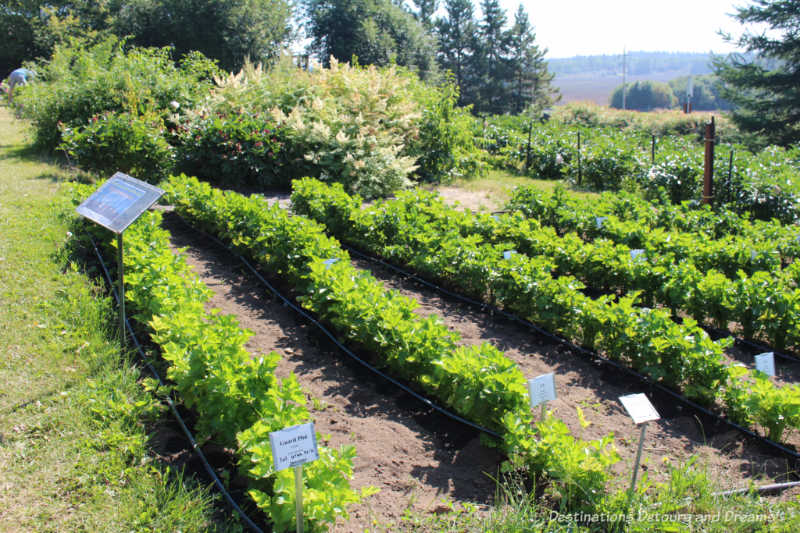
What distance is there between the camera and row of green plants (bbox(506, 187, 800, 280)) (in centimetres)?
654

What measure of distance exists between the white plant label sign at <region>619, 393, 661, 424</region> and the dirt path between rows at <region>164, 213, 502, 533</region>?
3.35 feet

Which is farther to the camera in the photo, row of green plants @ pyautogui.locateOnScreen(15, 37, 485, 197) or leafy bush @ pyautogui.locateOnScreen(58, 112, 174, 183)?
row of green plants @ pyautogui.locateOnScreen(15, 37, 485, 197)

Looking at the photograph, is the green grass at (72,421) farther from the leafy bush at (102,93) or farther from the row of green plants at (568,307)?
the leafy bush at (102,93)

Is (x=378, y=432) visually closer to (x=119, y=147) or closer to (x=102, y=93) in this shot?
(x=119, y=147)

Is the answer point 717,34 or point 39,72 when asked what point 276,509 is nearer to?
point 39,72

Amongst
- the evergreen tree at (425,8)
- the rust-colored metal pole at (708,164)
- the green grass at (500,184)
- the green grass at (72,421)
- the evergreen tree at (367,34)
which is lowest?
the green grass at (72,421)

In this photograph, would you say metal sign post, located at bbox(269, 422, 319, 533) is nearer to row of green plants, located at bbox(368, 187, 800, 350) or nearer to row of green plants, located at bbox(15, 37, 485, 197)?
row of green plants, located at bbox(368, 187, 800, 350)

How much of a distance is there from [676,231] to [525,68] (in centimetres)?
5016

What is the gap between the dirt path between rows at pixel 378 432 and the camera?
11.4 ft

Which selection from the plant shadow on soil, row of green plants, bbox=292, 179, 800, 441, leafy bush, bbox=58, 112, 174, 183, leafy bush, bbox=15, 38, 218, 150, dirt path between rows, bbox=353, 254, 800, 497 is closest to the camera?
the plant shadow on soil

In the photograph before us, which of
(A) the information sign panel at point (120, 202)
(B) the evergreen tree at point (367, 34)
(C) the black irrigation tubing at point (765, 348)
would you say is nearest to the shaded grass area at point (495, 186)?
(C) the black irrigation tubing at point (765, 348)

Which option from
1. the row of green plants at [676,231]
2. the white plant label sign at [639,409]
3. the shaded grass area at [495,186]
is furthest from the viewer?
the shaded grass area at [495,186]

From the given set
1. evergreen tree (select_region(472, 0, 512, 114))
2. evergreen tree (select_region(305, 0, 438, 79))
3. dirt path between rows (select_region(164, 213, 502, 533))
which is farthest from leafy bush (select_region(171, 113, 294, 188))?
evergreen tree (select_region(472, 0, 512, 114))

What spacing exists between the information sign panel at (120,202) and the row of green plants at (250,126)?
5.33 meters
